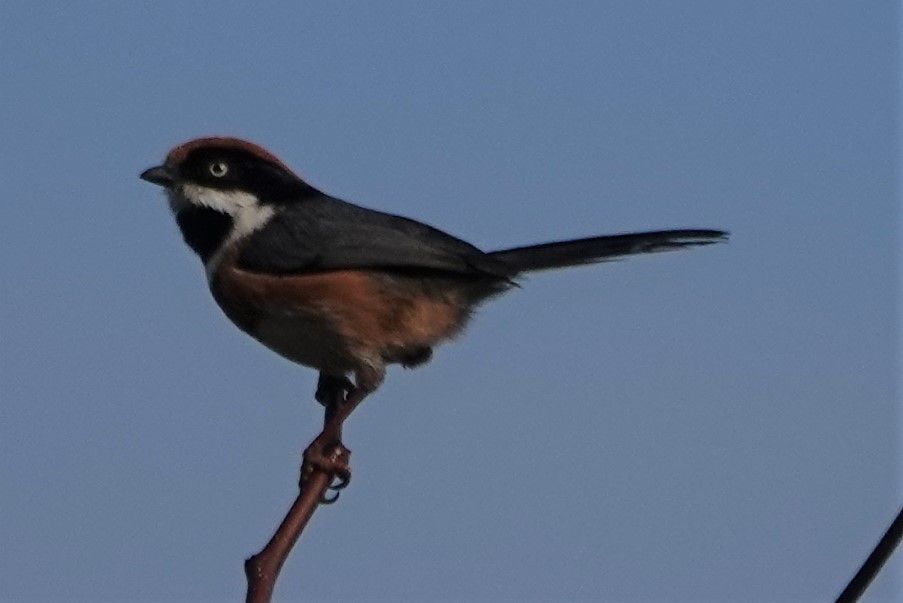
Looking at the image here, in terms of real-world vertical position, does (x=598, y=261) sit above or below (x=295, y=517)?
above

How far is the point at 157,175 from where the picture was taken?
22.4ft

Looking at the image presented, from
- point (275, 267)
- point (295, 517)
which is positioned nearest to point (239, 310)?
point (275, 267)

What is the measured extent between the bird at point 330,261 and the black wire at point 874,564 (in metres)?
4.09

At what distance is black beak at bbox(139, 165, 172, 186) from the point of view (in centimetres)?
684

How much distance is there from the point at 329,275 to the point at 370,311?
257mm

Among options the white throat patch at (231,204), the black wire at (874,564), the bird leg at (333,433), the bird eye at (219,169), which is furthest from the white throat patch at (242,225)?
the black wire at (874,564)

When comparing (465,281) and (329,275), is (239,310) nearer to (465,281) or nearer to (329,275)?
(329,275)

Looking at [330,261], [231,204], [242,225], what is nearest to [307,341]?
[330,261]

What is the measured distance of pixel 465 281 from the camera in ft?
22.4

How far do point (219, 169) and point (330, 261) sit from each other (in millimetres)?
730

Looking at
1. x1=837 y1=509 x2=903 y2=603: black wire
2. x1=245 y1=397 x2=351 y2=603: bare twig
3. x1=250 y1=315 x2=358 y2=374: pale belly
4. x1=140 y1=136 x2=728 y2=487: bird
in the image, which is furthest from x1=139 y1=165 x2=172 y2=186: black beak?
x1=837 y1=509 x2=903 y2=603: black wire

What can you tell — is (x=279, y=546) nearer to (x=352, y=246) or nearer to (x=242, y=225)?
(x=352, y=246)

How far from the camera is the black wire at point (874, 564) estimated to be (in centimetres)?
241

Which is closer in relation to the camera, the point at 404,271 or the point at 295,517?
the point at 295,517
